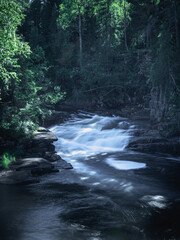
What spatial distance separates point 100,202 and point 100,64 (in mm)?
20858

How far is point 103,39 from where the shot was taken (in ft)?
88.8

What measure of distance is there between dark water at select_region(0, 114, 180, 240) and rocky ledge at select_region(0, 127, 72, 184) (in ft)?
1.33

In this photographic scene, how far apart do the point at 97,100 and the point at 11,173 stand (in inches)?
759

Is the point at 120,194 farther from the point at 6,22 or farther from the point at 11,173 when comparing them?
the point at 6,22

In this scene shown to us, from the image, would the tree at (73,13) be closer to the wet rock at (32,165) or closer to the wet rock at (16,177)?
the wet rock at (32,165)

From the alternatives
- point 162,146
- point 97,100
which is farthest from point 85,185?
point 97,100

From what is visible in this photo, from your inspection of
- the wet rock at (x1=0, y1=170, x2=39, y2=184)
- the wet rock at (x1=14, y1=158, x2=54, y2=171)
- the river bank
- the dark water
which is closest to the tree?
the river bank

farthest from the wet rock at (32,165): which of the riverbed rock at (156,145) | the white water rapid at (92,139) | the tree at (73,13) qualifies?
the tree at (73,13)

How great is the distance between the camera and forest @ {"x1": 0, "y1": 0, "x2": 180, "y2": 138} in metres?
13.1

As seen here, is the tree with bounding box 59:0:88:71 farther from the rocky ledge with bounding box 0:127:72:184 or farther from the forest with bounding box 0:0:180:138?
the rocky ledge with bounding box 0:127:72:184

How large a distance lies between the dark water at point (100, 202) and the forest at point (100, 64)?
371 cm

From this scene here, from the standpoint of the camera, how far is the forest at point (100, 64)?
13.1 metres

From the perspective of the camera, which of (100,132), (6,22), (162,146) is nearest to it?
(6,22)

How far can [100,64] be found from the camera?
25984 mm
